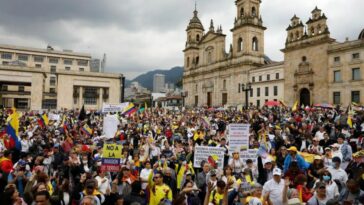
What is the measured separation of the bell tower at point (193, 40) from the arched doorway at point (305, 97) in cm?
3268

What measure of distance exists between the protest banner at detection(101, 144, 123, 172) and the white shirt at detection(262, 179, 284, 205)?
368 cm

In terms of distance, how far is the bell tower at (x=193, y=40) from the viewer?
7306 centimetres

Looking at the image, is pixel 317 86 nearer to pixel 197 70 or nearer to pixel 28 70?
pixel 197 70

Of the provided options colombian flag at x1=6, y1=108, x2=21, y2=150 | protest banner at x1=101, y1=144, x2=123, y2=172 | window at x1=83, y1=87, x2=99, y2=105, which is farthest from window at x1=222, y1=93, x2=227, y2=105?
protest banner at x1=101, y1=144, x2=123, y2=172

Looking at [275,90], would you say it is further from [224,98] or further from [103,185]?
[103,185]

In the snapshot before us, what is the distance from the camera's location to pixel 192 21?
74.4 meters

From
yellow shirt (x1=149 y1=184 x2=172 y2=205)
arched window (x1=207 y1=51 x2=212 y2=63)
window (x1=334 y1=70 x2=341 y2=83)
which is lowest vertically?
yellow shirt (x1=149 y1=184 x2=172 y2=205)

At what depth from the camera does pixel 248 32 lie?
54.9m

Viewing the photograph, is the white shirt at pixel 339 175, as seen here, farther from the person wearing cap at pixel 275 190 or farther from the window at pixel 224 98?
the window at pixel 224 98

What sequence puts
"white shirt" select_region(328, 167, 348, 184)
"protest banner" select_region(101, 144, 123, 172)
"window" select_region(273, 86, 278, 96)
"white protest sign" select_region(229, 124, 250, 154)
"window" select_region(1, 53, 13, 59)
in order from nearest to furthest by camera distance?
"white shirt" select_region(328, 167, 348, 184), "protest banner" select_region(101, 144, 123, 172), "white protest sign" select_region(229, 124, 250, 154), "window" select_region(273, 86, 278, 96), "window" select_region(1, 53, 13, 59)

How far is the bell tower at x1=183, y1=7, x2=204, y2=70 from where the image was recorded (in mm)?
73062

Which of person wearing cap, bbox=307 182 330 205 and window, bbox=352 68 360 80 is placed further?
window, bbox=352 68 360 80

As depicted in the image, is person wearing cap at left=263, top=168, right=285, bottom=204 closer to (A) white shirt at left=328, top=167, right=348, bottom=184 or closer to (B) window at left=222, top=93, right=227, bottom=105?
(A) white shirt at left=328, top=167, right=348, bottom=184

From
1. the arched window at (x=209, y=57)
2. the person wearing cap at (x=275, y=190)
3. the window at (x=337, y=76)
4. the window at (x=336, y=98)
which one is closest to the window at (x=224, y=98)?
the arched window at (x=209, y=57)
